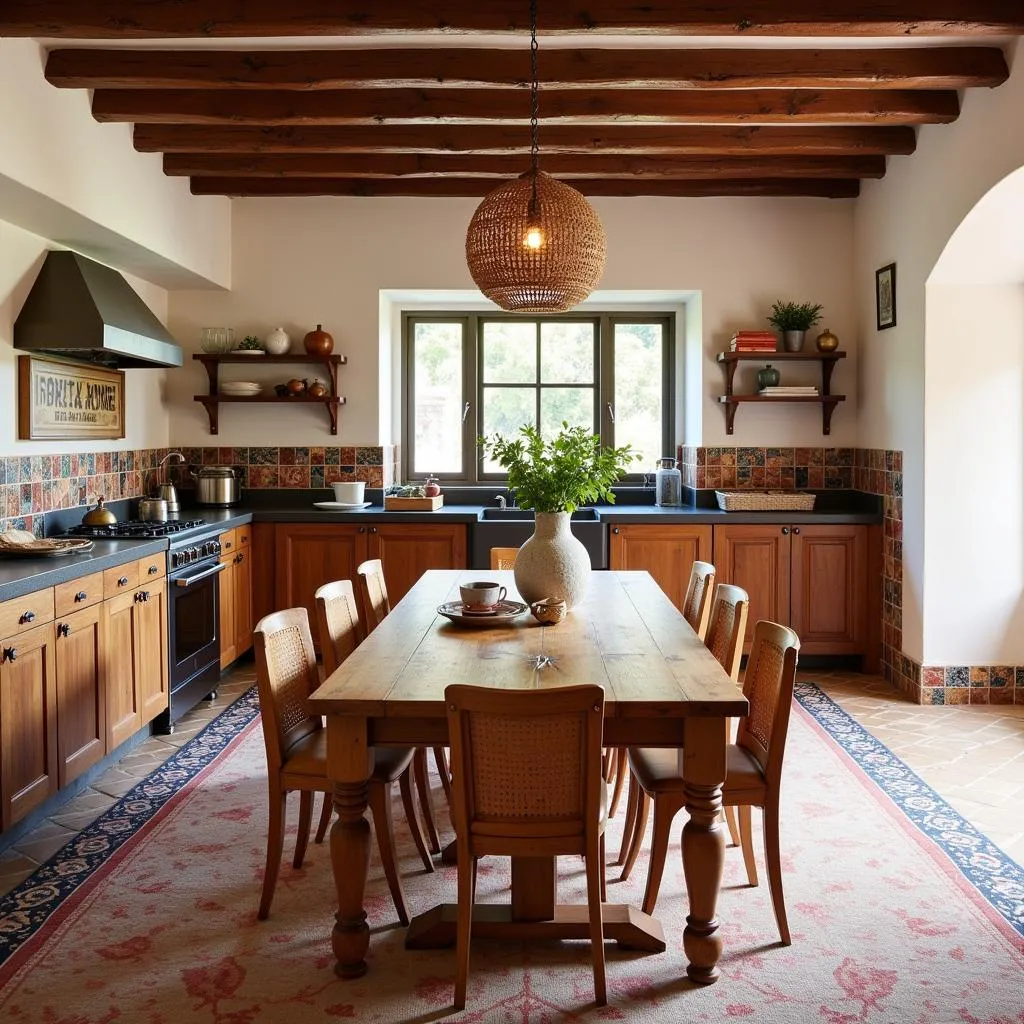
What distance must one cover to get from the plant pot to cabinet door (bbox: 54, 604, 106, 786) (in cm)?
428

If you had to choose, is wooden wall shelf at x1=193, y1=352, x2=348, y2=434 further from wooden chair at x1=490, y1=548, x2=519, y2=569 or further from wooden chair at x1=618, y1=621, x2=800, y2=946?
wooden chair at x1=618, y1=621, x2=800, y2=946

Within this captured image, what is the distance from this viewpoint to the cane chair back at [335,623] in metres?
3.32

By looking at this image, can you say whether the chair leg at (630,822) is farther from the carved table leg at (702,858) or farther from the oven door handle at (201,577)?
the oven door handle at (201,577)

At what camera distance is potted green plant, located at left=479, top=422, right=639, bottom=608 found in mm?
3279

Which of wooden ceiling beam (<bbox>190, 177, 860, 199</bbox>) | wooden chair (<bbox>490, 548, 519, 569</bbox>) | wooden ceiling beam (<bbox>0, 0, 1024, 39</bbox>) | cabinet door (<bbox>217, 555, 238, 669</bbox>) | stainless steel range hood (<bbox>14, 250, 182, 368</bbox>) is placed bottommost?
cabinet door (<bbox>217, 555, 238, 669</bbox>)

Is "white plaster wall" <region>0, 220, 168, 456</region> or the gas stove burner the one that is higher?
"white plaster wall" <region>0, 220, 168, 456</region>

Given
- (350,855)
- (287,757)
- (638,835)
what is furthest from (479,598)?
(350,855)

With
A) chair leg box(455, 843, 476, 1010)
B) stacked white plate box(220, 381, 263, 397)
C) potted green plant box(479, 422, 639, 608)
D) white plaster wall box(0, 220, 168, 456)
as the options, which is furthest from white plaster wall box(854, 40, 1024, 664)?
white plaster wall box(0, 220, 168, 456)

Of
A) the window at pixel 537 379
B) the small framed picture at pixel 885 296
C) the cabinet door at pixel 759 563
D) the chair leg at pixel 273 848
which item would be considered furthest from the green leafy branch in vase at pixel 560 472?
the window at pixel 537 379

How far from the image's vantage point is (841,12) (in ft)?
12.2

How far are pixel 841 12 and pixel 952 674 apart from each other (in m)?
3.29

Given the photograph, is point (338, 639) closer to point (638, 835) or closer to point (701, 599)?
point (638, 835)

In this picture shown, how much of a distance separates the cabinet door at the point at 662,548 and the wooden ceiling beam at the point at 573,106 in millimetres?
2322

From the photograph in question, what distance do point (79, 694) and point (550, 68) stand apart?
10.5ft
